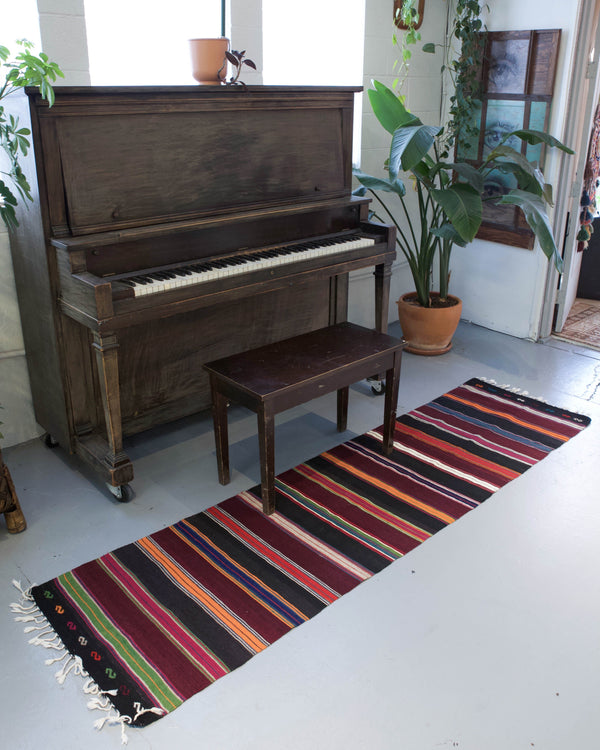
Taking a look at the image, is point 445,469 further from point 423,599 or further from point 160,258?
point 160,258

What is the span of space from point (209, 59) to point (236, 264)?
806mm

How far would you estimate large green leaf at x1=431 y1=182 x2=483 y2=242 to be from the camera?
3.05 metres

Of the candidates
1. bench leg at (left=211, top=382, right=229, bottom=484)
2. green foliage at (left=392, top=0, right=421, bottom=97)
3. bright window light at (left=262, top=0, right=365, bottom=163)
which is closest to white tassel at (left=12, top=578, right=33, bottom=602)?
bench leg at (left=211, top=382, right=229, bottom=484)

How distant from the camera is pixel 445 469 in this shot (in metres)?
2.82

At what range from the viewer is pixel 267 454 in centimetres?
241

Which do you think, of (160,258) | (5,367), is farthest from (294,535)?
(5,367)

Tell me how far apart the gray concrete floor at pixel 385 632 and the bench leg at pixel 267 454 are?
217mm

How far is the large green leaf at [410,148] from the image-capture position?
2881mm

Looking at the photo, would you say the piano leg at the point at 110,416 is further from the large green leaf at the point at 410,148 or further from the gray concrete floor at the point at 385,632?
the large green leaf at the point at 410,148

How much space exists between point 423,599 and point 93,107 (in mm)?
1918

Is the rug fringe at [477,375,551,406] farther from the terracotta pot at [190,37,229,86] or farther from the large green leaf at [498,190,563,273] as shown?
the terracotta pot at [190,37,229,86]

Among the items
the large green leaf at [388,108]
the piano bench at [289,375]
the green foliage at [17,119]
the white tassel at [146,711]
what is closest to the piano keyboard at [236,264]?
the piano bench at [289,375]

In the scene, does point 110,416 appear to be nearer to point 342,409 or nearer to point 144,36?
point 342,409

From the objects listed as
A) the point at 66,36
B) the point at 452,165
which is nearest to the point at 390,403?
the point at 452,165
